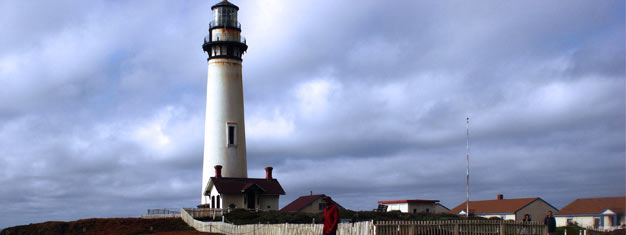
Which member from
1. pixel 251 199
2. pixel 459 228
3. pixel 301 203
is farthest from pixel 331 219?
pixel 301 203

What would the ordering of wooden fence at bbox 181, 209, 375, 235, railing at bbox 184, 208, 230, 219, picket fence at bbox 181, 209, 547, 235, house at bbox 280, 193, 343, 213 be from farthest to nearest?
house at bbox 280, 193, 343, 213 < railing at bbox 184, 208, 230, 219 < wooden fence at bbox 181, 209, 375, 235 < picket fence at bbox 181, 209, 547, 235

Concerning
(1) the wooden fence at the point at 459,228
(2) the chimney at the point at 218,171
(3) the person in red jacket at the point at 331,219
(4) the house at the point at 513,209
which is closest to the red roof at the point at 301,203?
(2) the chimney at the point at 218,171

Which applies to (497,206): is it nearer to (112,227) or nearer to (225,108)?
(225,108)

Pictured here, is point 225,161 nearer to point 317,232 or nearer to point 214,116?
point 214,116

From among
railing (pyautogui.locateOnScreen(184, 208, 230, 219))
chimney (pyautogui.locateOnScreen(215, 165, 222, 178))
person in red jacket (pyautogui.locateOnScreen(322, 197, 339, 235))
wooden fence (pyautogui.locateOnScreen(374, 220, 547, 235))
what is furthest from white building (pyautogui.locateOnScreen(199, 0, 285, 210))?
person in red jacket (pyautogui.locateOnScreen(322, 197, 339, 235))

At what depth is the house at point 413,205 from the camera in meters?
65.4

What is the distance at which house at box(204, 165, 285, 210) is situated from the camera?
55906 millimetres

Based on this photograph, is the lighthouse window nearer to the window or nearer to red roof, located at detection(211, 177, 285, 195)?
the window

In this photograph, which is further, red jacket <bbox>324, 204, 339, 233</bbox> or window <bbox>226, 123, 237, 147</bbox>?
window <bbox>226, 123, 237, 147</bbox>

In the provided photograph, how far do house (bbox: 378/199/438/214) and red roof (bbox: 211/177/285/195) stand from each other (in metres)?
13.3

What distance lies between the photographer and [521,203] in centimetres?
6644

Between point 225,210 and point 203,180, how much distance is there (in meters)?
7.59

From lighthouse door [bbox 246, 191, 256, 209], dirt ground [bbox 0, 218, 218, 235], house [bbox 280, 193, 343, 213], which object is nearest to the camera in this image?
dirt ground [bbox 0, 218, 218, 235]

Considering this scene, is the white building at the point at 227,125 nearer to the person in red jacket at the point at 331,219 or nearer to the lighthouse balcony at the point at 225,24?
the lighthouse balcony at the point at 225,24
